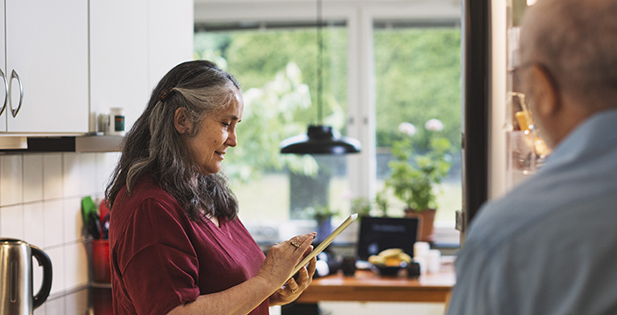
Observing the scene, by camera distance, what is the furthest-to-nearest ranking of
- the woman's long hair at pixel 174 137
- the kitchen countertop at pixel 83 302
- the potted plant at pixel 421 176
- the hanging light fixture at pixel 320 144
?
the potted plant at pixel 421 176
the hanging light fixture at pixel 320 144
the kitchen countertop at pixel 83 302
the woman's long hair at pixel 174 137

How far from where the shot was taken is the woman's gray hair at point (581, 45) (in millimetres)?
564

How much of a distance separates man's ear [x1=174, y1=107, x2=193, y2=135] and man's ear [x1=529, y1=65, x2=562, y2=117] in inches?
35.8

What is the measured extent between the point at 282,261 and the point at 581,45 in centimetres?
94

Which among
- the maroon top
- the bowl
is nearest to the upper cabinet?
the maroon top

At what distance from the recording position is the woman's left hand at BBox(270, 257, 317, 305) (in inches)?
61.8

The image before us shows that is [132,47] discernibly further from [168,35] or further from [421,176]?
[421,176]

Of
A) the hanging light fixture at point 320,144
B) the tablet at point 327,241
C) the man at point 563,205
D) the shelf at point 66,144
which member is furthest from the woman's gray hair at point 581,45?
the hanging light fixture at point 320,144

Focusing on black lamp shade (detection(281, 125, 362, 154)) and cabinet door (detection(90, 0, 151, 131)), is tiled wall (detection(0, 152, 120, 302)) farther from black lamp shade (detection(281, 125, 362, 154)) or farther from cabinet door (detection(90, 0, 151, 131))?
black lamp shade (detection(281, 125, 362, 154))

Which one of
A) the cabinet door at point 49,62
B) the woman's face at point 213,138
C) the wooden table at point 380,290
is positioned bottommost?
the wooden table at point 380,290

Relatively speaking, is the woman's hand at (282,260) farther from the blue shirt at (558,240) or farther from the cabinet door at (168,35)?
the cabinet door at (168,35)

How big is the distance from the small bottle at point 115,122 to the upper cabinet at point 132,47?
27 millimetres

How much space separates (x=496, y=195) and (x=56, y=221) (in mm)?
1618

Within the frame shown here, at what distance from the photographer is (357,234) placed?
4.05m

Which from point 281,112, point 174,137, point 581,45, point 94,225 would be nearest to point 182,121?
point 174,137
